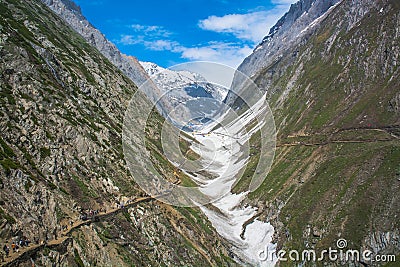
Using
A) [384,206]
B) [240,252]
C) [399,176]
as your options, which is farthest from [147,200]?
[399,176]

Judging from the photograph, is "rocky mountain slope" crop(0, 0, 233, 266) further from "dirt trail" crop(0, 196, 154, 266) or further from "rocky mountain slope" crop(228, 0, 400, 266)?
"rocky mountain slope" crop(228, 0, 400, 266)

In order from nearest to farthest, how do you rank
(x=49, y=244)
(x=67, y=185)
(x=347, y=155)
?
(x=49, y=244) → (x=67, y=185) → (x=347, y=155)

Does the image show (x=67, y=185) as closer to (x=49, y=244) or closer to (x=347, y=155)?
(x=49, y=244)

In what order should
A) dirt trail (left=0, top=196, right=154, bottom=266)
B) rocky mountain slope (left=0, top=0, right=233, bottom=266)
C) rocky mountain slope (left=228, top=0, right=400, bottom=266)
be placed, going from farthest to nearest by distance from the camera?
rocky mountain slope (left=228, top=0, right=400, bottom=266), rocky mountain slope (left=0, top=0, right=233, bottom=266), dirt trail (left=0, top=196, right=154, bottom=266)

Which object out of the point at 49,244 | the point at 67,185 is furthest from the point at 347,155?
the point at 49,244

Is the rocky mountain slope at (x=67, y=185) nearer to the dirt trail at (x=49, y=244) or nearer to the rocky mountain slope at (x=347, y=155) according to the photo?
the dirt trail at (x=49, y=244)

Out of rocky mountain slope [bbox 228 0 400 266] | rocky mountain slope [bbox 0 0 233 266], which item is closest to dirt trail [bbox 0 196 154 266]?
rocky mountain slope [bbox 0 0 233 266]
